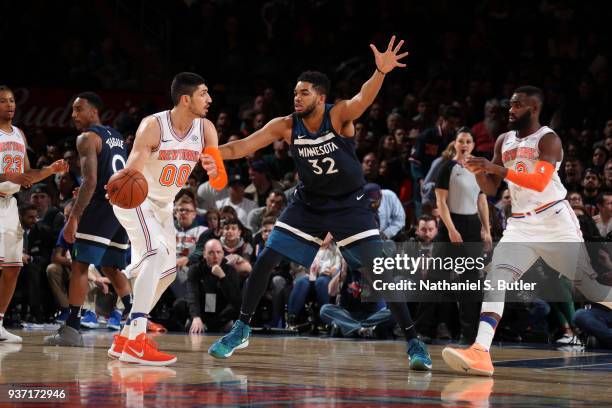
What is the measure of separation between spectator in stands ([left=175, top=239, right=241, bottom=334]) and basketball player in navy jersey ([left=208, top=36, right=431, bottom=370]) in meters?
3.87

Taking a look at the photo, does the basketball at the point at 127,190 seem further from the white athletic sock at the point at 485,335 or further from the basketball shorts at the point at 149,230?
the white athletic sock at the point at 485,335

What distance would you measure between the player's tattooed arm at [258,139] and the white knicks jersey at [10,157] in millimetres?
2616

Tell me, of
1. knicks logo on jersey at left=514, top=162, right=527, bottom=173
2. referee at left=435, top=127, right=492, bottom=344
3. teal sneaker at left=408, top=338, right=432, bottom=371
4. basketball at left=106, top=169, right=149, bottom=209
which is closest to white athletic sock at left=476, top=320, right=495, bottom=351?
teal sneaker at left=408, top=338, right=432, bottom=371

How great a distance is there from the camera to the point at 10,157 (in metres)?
8.69

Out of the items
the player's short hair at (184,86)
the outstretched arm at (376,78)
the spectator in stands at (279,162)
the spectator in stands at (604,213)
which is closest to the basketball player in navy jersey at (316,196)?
the outstretched arm at (376,78)

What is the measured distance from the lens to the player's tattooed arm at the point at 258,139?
699 centimetres

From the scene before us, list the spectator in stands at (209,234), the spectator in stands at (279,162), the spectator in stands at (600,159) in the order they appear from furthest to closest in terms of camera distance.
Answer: the spectator in stands at (279,162)
the spectator in stands at (600,159)
the spectator in stands at (209,234)

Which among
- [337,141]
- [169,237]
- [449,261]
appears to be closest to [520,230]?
[337,141]

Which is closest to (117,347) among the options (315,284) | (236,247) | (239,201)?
(315,284)

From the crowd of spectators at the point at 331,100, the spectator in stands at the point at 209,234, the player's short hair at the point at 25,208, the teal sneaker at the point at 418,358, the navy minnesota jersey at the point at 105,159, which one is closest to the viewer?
the teal sneaker at the point at 418,358

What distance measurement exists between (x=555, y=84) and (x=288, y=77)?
4566mm

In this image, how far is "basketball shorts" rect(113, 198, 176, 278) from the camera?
6.77 m

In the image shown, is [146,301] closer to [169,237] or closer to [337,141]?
[169,237]

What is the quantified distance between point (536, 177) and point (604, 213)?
14.2ft
